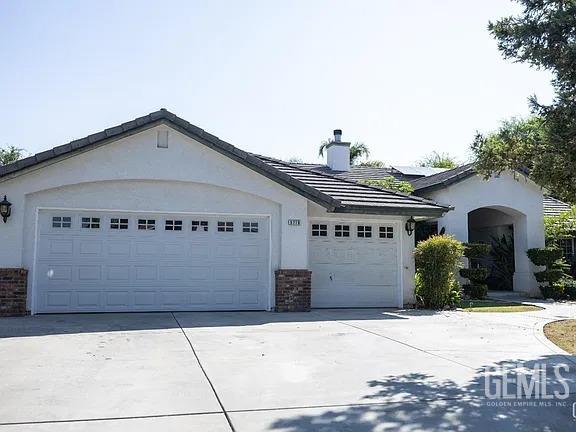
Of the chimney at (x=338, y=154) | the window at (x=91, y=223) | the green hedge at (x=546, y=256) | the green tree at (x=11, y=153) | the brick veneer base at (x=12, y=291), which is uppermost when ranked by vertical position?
the green tree at (x=11, y=153)

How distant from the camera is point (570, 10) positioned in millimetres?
8148


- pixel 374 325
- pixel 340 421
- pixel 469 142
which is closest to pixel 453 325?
pixel 374 325

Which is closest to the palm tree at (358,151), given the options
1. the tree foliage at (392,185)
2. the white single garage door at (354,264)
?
the tree foliage at (392,185)

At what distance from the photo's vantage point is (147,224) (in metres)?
12.9

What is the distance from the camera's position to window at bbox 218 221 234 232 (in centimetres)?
1346

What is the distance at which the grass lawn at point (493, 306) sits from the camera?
49.0 ft

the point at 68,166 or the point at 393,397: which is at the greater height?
the point at 68,166

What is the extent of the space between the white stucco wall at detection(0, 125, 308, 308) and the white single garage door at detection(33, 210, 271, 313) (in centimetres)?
28

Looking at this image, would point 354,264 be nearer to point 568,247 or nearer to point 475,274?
point 475,274

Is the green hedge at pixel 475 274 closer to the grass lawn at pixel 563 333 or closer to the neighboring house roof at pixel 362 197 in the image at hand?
the neighboring house roof at pixel 362 197

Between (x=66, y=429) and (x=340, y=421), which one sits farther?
(x=340, y=421)

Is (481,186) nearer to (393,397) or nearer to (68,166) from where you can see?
(68,166)

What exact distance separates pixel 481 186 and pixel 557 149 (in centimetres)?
1188

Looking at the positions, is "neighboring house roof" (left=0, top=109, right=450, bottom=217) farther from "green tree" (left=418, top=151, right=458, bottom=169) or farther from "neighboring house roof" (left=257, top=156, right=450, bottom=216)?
"green tree" (left=418, top=151, right=458, bottom=169)
